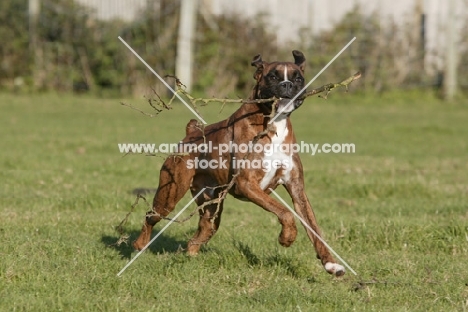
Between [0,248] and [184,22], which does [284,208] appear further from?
[184,22]

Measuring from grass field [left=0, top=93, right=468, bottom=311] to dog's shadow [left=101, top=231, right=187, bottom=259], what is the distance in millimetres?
24

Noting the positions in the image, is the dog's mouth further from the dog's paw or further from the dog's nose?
the dog's paw

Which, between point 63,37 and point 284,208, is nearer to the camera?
point 284,208

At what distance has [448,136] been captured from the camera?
17.4m

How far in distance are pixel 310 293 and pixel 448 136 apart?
12.0 m

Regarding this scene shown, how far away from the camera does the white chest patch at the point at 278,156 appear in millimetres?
6633

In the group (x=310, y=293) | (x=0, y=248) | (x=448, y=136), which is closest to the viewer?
(x=310, y=293)

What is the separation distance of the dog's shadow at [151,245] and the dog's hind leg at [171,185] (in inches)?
11.1

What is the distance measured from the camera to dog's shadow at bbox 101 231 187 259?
288 inches

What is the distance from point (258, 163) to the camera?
21.7 ft

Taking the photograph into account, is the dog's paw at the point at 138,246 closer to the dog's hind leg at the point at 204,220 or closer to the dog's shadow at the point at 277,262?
the dog's hind leg at the point at 204,220

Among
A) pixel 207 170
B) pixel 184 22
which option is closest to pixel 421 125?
pixel 184 22

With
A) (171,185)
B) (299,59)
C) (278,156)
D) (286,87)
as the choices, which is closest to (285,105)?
Result: (286,87)

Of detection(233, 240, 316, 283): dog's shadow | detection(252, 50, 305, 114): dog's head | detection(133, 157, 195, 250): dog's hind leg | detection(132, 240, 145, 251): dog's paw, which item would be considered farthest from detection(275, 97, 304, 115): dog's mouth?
detection(132, 240, 145, 251): dog's paw
